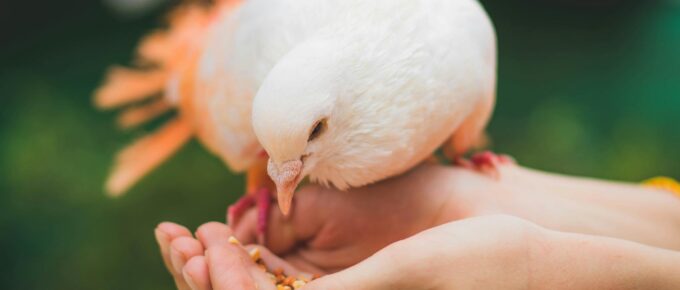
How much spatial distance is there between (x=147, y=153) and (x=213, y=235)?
1.19 metres

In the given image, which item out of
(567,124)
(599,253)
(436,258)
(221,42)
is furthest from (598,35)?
(436,258)

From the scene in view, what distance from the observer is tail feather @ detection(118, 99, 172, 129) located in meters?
2.40

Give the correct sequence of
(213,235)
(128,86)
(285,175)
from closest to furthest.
A: (285,175), (213,235), (128,86)

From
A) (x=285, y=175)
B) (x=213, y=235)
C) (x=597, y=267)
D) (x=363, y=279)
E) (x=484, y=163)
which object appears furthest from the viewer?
(x=484, y=163)

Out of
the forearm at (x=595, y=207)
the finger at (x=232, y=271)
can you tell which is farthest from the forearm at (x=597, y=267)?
the finger at (x=232, y=271)

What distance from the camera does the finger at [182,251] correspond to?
1.17 metres

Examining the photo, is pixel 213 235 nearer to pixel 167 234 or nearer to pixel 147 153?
pixel 167 234

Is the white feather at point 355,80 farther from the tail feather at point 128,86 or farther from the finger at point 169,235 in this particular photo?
the tail feather at point 128,86

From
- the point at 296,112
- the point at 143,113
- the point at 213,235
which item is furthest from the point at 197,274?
the point at 143,113

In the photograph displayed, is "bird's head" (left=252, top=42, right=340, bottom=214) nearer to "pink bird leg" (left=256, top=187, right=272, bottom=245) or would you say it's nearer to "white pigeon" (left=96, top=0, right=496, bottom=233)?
"white pigeon" (left=96, top=0, right=496, bottom=233)

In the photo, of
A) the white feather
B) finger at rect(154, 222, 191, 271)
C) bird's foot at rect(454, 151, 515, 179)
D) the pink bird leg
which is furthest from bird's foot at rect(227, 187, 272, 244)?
bird's foot at rect(454, 151, 515, 179)

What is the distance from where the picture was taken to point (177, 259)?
46.4 inches

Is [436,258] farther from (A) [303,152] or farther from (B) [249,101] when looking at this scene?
(B) [249,101]

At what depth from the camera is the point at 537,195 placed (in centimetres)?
160
